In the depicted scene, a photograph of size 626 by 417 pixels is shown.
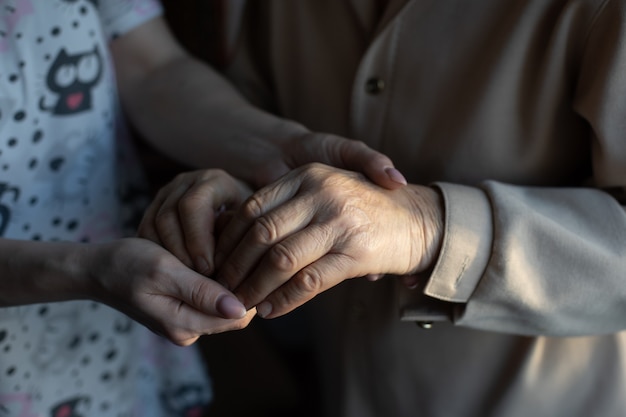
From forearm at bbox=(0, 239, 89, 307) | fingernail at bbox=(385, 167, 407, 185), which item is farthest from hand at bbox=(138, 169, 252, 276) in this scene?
fingernail at bbox=(385, 167, 407, 185)

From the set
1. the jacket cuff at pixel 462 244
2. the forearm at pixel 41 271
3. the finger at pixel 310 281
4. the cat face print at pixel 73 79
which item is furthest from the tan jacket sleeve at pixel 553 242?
the cat face print at pixel 73 79

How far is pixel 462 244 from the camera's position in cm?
76

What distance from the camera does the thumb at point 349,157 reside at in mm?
770

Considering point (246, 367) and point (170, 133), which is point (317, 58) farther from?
point (246, 367)

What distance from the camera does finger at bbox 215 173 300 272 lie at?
73cm

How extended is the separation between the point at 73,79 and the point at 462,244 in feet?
2.16

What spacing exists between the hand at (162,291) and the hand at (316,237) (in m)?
0.04

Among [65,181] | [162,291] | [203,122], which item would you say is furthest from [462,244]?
[65,181]

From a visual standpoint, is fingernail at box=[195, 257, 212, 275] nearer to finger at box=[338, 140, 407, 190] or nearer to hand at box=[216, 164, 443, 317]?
hand at box=[216, 164, 443, 317]

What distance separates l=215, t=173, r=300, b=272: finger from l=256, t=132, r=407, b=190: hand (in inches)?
4.1

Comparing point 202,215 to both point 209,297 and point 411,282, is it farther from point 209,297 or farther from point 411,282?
point 411,282

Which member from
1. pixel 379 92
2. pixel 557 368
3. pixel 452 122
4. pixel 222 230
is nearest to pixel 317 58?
pixel 379 92

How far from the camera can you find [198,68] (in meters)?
1.12

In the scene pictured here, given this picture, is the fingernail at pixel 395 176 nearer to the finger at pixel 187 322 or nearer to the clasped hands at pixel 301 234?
the clasped hands at pixel 301 234
